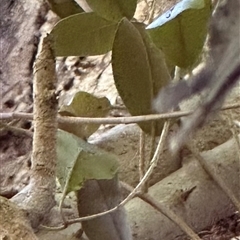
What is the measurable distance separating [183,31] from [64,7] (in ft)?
0.73

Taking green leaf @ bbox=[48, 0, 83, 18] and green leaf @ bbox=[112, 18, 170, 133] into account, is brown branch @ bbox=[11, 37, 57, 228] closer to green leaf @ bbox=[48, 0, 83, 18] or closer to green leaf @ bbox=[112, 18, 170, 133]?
green leaf @ bbox=[112, 18, 170, 133]

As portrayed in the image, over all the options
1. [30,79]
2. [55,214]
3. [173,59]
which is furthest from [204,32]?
[30,79]

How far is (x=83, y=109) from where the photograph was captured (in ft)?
2.52

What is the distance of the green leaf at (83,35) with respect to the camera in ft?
2.22

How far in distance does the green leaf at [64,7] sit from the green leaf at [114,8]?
10cm

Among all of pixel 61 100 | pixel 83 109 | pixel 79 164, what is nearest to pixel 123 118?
pixel 79 164

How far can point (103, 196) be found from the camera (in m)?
0.71

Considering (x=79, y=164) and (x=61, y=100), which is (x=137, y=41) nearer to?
(x=79, y=164)

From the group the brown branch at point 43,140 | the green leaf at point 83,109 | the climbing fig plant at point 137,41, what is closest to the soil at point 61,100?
the green leaf at point 83,109

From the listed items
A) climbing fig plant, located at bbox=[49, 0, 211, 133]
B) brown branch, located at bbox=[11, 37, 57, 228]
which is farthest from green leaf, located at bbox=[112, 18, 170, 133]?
brown branch, located at bbox=[11, 37, 57, 228]

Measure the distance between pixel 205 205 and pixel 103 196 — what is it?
0.15 meters

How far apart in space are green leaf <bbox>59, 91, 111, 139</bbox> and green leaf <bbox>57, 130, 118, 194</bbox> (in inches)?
3.7

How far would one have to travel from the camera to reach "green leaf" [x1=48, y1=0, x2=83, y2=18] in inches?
30.7

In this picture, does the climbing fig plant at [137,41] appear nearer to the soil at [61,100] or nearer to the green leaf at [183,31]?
the green leaf at [183,31]
